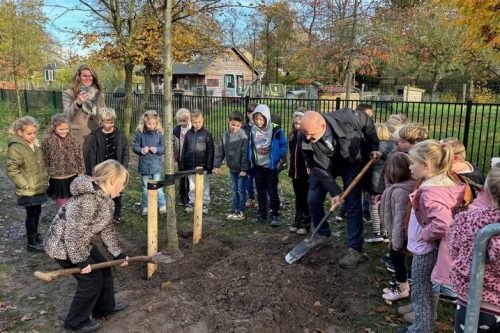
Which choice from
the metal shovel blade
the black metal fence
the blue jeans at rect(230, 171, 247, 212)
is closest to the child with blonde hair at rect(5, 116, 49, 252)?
the blue jeans at rect(230, 171, 247, 212)

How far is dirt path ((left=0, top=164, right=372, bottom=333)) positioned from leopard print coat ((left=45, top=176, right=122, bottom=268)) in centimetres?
72

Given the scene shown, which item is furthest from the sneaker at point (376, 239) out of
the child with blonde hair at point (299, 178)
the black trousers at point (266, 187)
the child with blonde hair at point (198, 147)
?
the child with blonde hair at point (198, 147)

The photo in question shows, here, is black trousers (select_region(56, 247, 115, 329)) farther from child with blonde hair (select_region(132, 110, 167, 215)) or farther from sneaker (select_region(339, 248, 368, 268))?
child with blonde hair (select_region(132, 110, 167, 215))

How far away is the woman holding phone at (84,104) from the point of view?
19.3ft

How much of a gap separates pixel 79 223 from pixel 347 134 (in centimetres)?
284

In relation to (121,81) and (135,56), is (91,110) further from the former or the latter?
(121,81)

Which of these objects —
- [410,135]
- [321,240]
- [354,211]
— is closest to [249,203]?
[321,240]

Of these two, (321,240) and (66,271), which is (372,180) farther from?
(66,271)

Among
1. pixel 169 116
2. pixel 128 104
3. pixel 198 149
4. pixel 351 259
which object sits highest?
pixel 169 116

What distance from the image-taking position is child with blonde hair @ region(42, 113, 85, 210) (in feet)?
17.7

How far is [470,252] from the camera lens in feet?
7.68

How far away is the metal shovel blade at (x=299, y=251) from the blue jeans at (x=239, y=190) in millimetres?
1966

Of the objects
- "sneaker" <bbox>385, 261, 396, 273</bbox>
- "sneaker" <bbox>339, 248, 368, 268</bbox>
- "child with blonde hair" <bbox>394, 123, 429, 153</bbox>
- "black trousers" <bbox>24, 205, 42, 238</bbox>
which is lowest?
"sneaker" <bbox>385, 261, 396, 273</bbox>

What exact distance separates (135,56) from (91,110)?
6559 millimetres
